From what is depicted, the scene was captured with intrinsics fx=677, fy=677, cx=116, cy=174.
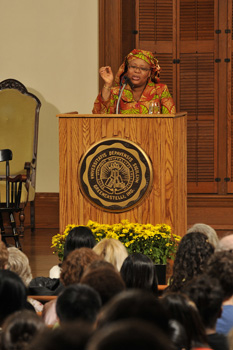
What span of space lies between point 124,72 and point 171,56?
7.21 feet

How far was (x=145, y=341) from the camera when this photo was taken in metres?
1.02

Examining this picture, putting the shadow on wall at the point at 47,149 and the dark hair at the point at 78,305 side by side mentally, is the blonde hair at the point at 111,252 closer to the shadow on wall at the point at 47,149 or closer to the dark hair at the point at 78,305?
the dark hair at the point at 78,305

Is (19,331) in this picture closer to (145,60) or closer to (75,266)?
(75,266)

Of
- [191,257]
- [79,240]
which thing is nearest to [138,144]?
[79,240]

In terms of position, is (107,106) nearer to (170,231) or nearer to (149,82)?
(149,82)

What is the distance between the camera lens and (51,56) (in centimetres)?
791

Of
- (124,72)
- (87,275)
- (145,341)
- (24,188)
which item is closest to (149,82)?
(124,72)

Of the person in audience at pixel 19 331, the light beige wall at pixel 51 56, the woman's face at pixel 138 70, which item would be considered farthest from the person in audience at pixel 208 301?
the light beige wall at pixel 51 56

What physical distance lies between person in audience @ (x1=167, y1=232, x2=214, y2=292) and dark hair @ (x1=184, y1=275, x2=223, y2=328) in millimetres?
856

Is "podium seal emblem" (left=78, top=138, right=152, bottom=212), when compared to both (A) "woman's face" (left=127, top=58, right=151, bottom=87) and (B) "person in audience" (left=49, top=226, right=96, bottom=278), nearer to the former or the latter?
(A) "woman's face" (left=127, top=58, right=151, bottom=87)

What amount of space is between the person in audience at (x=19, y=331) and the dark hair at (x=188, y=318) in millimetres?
410

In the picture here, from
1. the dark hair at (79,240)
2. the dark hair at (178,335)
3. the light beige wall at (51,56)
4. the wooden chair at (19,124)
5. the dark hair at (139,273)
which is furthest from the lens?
the light beige wall at (51,56)

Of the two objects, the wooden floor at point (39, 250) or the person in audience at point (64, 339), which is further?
the wooden floor at point (39, 250)

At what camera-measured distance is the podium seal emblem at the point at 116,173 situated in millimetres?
4992
